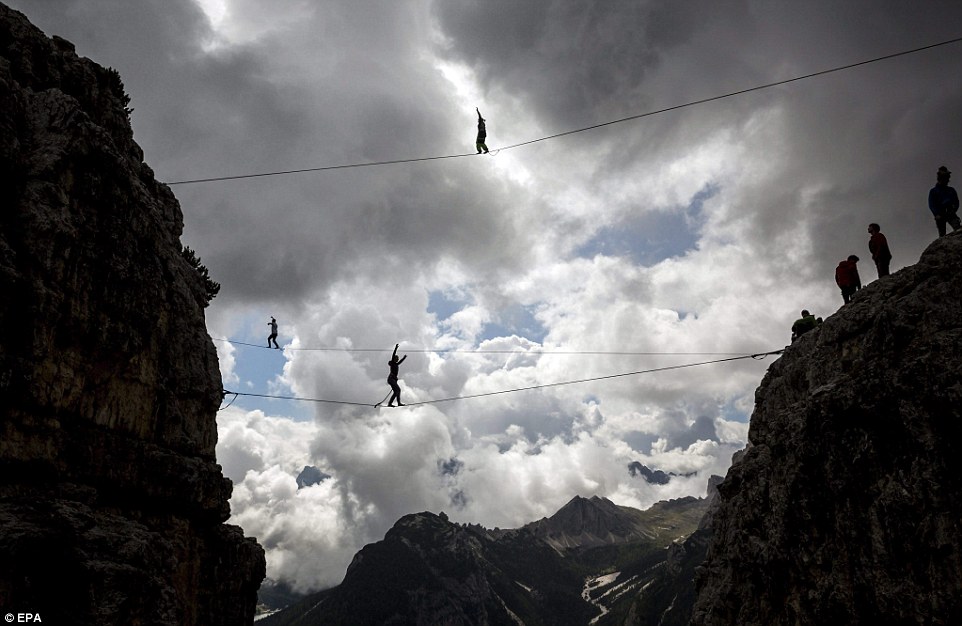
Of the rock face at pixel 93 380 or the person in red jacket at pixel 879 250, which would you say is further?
the person in red jacket at pixel 879 250

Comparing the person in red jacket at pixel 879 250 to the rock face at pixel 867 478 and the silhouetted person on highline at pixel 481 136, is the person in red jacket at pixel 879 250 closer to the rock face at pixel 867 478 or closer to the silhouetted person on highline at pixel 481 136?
the rock face at pixel 867 478

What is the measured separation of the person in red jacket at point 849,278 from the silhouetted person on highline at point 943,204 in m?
4.87

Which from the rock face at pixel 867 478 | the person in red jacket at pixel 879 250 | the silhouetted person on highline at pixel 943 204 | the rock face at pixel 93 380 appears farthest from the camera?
the person in red jacket at pixel 879 250

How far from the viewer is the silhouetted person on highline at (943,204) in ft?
82.1

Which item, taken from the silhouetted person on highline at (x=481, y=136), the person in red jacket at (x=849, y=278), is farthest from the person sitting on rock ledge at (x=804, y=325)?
the silhouetted person on highline at (x=481, y=136)

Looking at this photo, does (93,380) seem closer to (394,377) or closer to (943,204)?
(394,377)

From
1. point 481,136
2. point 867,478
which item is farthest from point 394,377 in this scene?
point 867,478

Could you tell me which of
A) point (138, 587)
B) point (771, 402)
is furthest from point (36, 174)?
point (771, 402)

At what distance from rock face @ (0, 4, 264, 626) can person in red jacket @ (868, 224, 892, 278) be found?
35298 millimetres

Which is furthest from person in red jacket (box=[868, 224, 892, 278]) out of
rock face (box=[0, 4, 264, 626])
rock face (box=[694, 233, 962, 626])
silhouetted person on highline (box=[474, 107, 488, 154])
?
rock face (box=[0, 4, 264, 626])

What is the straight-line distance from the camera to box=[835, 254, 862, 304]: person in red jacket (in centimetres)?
3050

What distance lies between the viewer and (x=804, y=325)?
114ft

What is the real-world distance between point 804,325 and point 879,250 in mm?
7556

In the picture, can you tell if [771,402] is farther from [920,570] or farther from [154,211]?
[154,211]
